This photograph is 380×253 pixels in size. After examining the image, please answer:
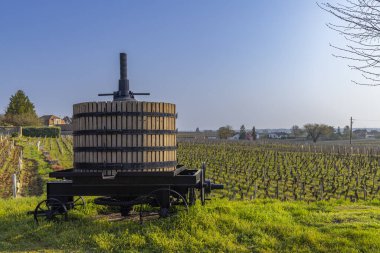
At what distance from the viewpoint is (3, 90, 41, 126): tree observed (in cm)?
7538

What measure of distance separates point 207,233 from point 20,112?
82221mm

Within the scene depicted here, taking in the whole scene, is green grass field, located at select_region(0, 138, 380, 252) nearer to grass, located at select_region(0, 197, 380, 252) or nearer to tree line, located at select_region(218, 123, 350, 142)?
grass, located at select_region(0, 197, 380, 252)

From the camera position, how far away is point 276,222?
673 cm

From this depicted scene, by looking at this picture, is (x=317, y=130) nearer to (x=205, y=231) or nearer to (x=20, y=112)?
(x=20, y=112)

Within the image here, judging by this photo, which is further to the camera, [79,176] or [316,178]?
[316,178]

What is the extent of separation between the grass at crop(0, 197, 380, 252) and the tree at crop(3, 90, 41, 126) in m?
75.0

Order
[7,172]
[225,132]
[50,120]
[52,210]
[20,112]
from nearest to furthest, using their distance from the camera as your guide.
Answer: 1. [52,210]
2. [7,172]
3. [20,112]
4. [50,120]
5. [225,132]

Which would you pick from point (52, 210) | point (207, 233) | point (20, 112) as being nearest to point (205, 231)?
point (207, 233)

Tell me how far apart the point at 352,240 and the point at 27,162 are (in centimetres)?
2663

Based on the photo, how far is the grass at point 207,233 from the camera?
5.69 metres

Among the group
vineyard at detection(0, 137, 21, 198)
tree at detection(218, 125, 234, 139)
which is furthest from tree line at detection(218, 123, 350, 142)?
vineyard at detection(0, 137, 21, 198)

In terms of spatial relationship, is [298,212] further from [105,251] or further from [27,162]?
[27,162]

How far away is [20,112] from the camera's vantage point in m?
79.0

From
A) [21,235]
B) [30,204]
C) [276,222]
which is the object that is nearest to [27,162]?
[30,204]
